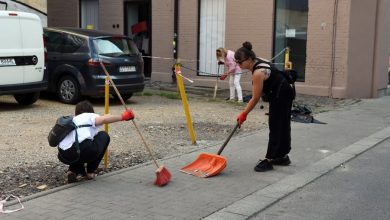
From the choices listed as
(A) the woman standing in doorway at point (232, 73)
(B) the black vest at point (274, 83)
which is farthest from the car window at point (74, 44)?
(B) the black vest at point (274, 83)

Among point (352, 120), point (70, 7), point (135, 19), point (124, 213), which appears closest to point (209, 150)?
point (124, 213)

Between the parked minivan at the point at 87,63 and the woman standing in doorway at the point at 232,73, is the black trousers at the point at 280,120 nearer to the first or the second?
the parked minivan at the point at 87,63

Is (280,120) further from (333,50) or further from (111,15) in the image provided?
(111,15)

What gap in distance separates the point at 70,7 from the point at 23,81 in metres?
9.30

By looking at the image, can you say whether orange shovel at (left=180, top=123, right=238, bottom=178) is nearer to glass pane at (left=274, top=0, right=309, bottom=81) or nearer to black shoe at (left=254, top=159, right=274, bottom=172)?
black shoe at (left=254, top=159, right=274, bottom=172)

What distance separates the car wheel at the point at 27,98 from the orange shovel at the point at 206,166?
5.89 metres

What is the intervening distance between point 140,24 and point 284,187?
1304 cm

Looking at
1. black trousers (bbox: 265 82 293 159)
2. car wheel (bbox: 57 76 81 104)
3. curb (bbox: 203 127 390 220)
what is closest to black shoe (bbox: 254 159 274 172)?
black trousers (bbox: 265 82 293 159)

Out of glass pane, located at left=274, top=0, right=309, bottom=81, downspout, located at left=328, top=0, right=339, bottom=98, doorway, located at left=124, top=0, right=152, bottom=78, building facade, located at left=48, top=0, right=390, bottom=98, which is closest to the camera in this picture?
downspout, located at left=328, top=0, right=339, bottom=98

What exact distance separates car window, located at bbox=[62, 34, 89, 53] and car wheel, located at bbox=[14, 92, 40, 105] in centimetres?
127

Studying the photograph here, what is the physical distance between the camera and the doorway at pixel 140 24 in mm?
18000

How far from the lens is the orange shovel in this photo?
6414 millimetres

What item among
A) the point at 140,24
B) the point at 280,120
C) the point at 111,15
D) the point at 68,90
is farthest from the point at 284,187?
the point at 111,15

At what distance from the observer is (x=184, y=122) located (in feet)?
33.1
